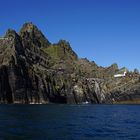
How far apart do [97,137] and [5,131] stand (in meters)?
18.4

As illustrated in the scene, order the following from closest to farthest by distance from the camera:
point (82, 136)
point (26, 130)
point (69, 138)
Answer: point (69, 138) < point (82, 136) < point (26, 130)

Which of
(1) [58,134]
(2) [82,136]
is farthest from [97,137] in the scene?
(1) [58,134]

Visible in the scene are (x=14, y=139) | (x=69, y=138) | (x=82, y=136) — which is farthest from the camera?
(x=82, y=136)

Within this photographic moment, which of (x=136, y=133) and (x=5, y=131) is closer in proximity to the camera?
(x=5, y=131)

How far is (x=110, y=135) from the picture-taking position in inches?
3083

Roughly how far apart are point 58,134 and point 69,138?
574cm

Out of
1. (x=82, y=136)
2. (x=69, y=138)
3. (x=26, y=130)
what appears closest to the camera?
(x=69, y=138)

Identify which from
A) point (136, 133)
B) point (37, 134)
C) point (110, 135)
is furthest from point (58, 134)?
point (136, 133)

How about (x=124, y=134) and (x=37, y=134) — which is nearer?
(x=37, y=134)

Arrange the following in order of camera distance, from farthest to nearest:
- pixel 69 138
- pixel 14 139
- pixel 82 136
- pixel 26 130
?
pixel 26 130 < pixel 82 136 < pixel 69 138 < pixel 14 139

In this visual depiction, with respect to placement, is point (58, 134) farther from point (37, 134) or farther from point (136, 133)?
point (136, 133)

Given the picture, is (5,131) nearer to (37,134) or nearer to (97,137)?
(37,134)

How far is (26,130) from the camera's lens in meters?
81.1

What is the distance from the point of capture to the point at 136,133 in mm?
83875
